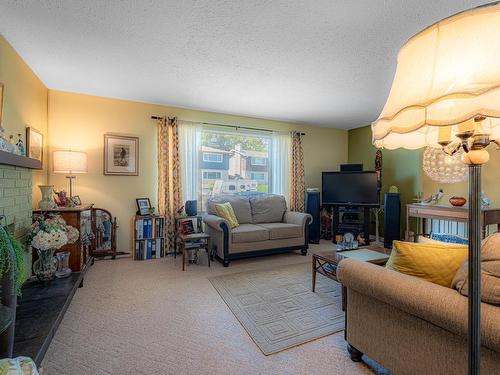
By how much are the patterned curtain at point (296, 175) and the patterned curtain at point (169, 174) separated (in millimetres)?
2260

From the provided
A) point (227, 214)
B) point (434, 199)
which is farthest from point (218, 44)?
point (434, 199)

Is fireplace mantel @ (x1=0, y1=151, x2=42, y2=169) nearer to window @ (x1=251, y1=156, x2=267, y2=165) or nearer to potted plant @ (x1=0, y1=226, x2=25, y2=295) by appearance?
potted plant @ (x1=0, y1=226, x2=25, y2=295)

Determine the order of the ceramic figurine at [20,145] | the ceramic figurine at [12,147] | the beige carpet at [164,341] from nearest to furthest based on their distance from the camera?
1. the beige carpet at [164,341]
2. the ceramic figurine at [12,147]
3. the ceramic figurine at [20,145]

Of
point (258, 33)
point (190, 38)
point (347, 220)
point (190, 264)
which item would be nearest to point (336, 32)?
point (258, 33)

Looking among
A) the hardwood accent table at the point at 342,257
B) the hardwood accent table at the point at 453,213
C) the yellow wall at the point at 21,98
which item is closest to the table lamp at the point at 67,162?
the yellow wall at the point at 21,98

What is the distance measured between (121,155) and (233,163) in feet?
6.15

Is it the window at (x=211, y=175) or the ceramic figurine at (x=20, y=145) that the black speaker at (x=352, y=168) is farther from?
the ceramic figurine at (x=20, y=145)

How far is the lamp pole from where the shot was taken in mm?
632

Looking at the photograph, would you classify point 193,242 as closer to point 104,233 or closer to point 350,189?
point 104,233

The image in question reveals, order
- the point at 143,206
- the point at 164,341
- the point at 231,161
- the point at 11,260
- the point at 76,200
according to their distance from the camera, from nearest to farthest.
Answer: the point at 11,260 < the point at 164,341 < the point at 76,200 < the point at 143,206 < the point at 231,161

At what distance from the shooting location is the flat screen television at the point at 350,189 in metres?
4.67

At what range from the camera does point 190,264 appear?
3559mm

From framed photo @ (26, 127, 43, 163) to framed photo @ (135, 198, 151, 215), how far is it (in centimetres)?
133

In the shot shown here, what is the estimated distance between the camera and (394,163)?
499 centimetres
